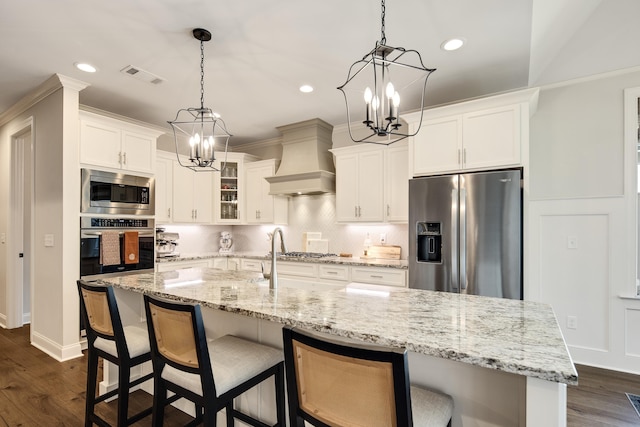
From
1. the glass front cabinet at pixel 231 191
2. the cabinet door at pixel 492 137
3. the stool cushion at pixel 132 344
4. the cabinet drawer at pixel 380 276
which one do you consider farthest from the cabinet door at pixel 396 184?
the stool cushion at pixel 132 344

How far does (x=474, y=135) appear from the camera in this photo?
306 centimetres

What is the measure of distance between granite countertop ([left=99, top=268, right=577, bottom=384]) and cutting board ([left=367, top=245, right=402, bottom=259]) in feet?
7.09

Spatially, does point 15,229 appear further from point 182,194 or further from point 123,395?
point 123,395

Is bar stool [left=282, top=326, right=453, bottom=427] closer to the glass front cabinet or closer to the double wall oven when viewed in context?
the double wall oven

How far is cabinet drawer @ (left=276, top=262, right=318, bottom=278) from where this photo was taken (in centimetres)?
404

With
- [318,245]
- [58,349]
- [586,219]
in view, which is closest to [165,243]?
[58,349]

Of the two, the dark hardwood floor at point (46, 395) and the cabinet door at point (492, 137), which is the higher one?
the cabinet door at point (492, 137)

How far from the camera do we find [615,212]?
9.70 feet

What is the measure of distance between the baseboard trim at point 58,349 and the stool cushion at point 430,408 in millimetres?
3474

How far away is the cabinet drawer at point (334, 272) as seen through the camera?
3.79m

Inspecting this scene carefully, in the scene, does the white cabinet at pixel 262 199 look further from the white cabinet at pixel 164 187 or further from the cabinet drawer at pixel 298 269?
the white cabinet at pixel 164 187

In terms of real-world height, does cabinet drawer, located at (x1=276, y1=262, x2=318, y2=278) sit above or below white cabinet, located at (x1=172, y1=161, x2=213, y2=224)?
below

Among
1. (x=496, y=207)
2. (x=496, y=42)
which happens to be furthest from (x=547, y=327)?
(x=496, y=42)

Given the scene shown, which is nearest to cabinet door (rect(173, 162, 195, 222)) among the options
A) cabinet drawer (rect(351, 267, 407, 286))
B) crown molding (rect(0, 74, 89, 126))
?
crown molding (rect(0, 74, 89, 126))
